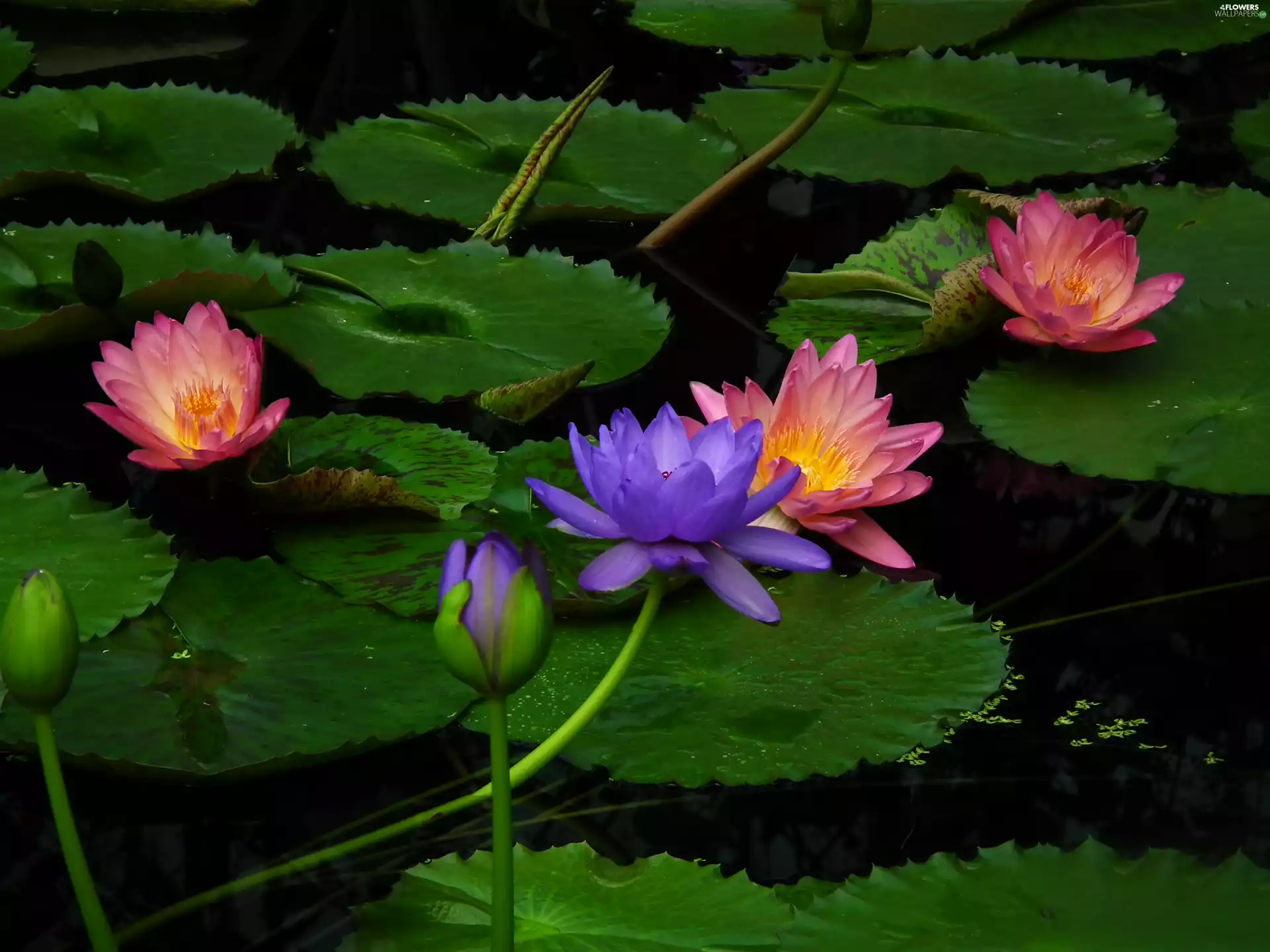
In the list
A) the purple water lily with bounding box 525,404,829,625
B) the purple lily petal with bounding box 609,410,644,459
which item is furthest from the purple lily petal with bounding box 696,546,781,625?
the purple lily petal with bounding box 609,410,644,459

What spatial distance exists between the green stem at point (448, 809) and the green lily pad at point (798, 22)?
7.24 feet

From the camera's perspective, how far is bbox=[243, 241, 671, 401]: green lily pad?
164 cm

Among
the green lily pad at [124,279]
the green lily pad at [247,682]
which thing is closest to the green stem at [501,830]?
the green lily pad at [247,682]

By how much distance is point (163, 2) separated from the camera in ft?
10.2

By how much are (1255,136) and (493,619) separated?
2.28 m

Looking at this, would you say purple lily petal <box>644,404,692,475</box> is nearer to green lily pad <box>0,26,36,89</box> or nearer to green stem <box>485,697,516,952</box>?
green stem <box>485,697,516,952</box>

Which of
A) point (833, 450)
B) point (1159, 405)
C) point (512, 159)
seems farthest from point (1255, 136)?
point (833, 450)

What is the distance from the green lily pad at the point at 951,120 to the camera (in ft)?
7.52

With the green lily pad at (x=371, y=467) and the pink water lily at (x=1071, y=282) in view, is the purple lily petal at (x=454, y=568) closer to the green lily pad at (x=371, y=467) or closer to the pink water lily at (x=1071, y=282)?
the green lily pad at (x=371, y=467)

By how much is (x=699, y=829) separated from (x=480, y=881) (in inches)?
8.0

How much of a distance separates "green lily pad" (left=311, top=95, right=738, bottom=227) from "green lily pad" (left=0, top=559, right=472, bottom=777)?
1000 mm

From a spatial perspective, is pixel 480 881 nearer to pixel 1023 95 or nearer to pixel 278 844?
pixel 278 844

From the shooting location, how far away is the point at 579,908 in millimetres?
913

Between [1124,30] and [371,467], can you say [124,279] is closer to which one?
[371,467]
